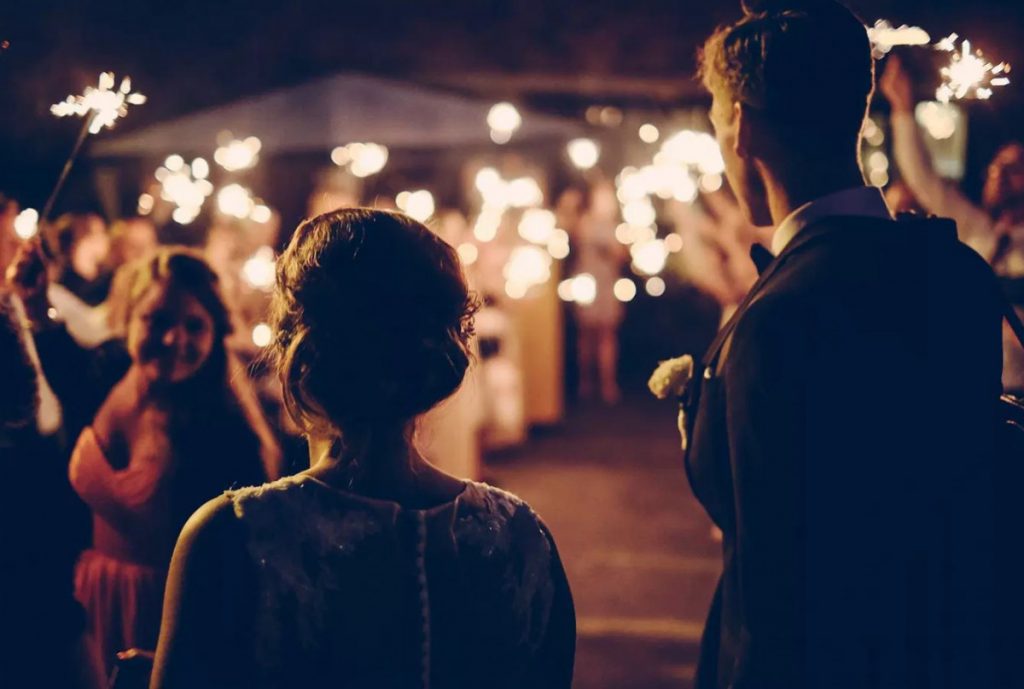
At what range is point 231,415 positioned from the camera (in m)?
3.53

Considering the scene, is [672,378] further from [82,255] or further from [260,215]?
[260,215]

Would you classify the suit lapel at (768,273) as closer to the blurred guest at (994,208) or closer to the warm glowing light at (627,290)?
the blurred guest at (994,208)

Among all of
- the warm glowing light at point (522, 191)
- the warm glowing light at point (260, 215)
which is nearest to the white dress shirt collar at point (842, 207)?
the warm glowing light at point (260, 215)

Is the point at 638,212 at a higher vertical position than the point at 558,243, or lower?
higher

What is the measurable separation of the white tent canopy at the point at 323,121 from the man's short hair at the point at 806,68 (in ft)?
22.2

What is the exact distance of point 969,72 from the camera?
98.9 inches

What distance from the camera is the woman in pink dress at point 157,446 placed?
11.1 feet

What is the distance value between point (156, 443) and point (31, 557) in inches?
40.4

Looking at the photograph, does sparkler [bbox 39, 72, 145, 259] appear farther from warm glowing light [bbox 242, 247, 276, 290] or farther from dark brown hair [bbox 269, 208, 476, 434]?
warm glowing light [bbox 242, 247, 276, 290]

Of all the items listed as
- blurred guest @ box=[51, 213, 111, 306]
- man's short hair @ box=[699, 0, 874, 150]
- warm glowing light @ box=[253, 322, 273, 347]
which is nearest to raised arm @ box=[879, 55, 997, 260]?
man's short hair @ box=[699, 0, 874, 150]

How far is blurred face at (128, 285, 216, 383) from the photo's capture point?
11.5 feet

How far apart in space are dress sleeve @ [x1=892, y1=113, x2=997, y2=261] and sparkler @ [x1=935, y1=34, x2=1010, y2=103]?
98 cm

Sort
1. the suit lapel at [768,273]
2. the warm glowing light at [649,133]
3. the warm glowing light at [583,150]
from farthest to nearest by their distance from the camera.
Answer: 1. the warm glowing light at [649,133]
2. the warm glowing light at [583,150]
3. the suit lapel at [768,273]

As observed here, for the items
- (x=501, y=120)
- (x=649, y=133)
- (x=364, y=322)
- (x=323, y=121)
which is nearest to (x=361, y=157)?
(x=323, y=121)
